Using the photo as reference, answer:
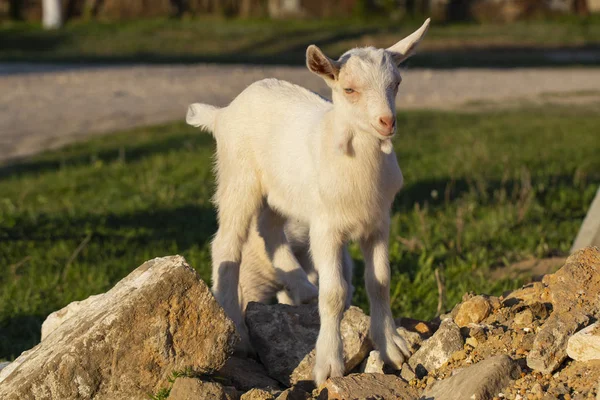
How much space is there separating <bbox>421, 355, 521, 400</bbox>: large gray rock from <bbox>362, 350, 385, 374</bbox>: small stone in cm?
40

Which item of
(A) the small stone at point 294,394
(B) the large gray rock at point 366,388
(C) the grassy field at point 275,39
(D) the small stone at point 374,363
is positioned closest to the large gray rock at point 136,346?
(A) the small stone at point 294,394

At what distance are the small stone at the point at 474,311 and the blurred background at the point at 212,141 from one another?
1117 millimetres

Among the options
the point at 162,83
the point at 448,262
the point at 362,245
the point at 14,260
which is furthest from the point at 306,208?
the point at 162,83

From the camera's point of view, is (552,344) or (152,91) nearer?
(552,344)

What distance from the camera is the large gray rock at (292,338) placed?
4.32 m

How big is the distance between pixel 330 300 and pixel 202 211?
412cm

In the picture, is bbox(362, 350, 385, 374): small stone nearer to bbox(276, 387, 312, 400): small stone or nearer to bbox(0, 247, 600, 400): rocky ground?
bbox(0, 247, 600, 400): rocky ground

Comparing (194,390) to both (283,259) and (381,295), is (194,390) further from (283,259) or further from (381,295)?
(283,259)

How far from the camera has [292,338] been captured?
4426 mm

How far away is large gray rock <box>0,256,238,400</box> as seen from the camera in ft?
12.5

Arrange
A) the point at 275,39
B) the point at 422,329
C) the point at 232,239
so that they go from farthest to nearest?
the point at 275,39
the point at 232,239
the point at 422,329

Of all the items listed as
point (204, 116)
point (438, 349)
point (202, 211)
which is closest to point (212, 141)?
point (202, 211)

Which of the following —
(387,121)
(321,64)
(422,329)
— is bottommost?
(422,329)

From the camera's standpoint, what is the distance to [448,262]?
6535 millimetres
